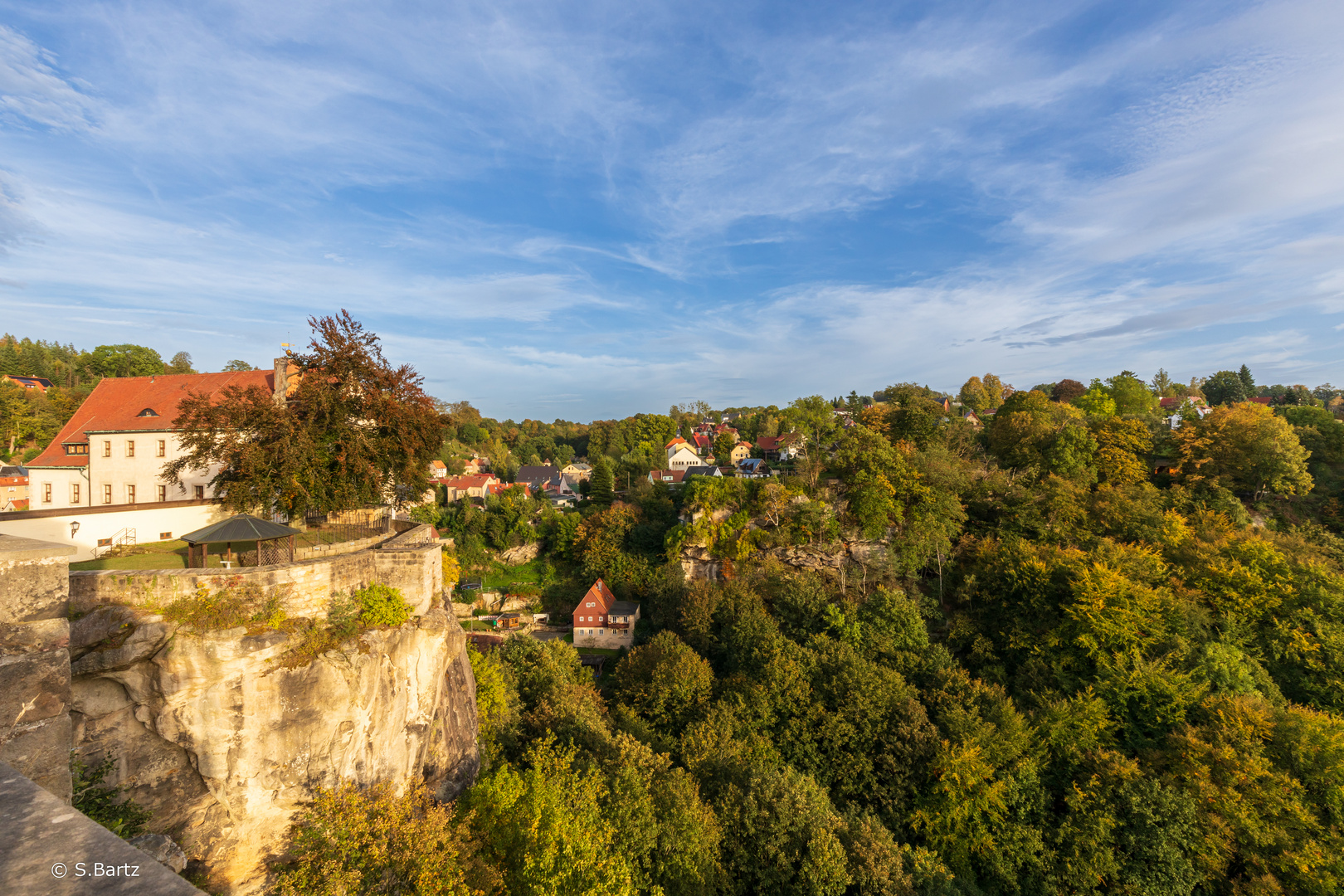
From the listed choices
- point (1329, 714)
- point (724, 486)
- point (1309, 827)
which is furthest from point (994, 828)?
point (724, 486)

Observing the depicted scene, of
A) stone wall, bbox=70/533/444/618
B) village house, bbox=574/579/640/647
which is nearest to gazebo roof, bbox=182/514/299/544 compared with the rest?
stone wall, bbox=70/533/444/618

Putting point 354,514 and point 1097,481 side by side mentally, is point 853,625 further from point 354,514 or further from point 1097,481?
point 354,514

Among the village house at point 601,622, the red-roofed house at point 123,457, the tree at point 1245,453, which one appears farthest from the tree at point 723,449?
the red-roofed house at point 123,457

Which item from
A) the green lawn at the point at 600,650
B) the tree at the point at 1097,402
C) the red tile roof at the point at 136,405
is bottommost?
the green lawn at the point at 600,650

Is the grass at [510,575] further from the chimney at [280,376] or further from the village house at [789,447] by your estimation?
the chimney at [280,376]

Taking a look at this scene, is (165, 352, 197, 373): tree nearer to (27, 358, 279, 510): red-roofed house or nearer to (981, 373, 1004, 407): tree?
(27, 358, 279, 510): red-roofed house

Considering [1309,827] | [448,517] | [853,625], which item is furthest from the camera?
[448,517]
